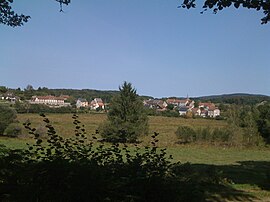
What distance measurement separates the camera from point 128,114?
129ft

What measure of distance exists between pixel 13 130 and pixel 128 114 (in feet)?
40.5

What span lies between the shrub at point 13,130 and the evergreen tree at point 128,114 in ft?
28.9

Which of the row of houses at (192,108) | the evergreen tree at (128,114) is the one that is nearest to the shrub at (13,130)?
the evergreen tree at (128,114)

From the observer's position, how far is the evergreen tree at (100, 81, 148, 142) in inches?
1524

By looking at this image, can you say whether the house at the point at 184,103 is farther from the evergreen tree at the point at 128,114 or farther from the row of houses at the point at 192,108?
the evergreen tree at the point at 128,114

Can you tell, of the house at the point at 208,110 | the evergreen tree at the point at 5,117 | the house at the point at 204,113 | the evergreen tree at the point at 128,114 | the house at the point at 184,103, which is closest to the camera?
the evergreen tree at the point at 5,117

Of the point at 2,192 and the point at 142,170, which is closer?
the point at 2,192

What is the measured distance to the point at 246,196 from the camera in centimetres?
769

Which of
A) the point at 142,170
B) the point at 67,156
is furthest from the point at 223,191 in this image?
the point at 67,156

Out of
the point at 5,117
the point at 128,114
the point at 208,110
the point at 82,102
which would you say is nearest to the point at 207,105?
the point at 208,110

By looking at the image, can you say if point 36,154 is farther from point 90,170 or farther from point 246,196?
point 246,196

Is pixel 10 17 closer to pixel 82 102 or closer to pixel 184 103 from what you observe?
pixel 82 102

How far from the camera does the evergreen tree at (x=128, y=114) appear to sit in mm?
38719

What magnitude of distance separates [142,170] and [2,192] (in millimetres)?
2093
